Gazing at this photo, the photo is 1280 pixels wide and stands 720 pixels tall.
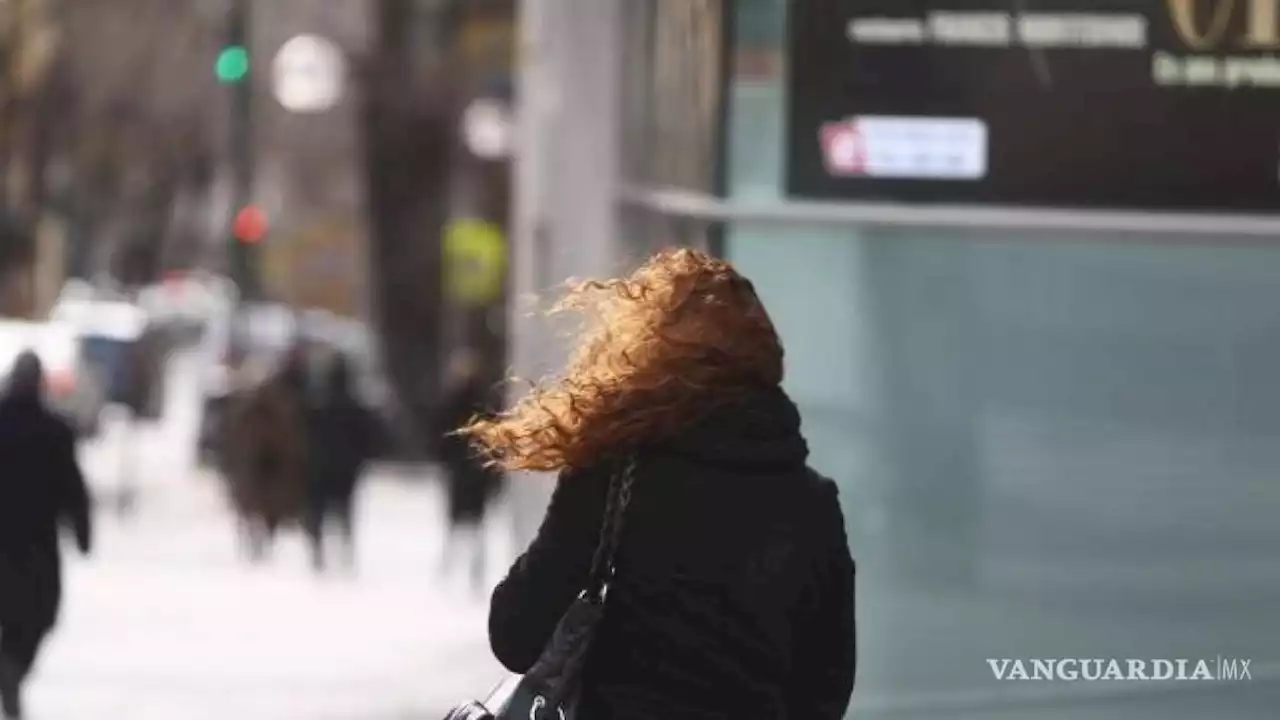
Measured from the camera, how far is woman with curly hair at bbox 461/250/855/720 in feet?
15.7

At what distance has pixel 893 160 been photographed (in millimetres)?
9406

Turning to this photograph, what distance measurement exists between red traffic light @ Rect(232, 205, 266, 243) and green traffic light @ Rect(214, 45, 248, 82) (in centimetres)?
453

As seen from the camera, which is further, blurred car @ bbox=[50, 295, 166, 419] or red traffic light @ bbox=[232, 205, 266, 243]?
blurred car @ bbox=[50, 295, 166, 419]

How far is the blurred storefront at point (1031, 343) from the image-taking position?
911cm

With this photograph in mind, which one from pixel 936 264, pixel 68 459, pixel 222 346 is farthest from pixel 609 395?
pixel 222 346

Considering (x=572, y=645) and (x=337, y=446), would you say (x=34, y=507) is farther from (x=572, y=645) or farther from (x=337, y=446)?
(x=337, y=446)

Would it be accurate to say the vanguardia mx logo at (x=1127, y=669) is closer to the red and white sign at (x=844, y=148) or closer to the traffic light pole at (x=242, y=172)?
the red and white sign at (x=844, y=148)

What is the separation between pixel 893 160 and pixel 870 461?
0.93 meters

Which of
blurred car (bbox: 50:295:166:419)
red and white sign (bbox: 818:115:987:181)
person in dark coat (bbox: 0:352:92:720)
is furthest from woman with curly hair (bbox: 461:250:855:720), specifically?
blurred car (bbox: 50:295:166:419)

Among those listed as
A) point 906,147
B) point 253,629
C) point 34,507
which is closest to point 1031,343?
point 906,147

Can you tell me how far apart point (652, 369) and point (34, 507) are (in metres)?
6.03

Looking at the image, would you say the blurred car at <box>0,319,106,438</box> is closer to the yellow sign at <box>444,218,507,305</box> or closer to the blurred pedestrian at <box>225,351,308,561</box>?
the blurred pedestrian at <box>225,351,308,561</box>

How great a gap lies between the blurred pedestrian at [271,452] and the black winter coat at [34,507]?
11.6 m

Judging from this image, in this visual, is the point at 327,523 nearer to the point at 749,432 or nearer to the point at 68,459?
the point at 68,459
